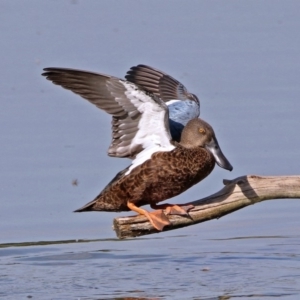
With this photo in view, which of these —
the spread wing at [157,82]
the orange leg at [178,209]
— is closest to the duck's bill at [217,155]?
the orange leg at [178,209]

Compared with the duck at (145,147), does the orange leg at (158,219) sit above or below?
below

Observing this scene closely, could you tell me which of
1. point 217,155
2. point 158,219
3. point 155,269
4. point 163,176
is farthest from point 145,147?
point 155,269

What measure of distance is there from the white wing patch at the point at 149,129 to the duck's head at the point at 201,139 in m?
0.16

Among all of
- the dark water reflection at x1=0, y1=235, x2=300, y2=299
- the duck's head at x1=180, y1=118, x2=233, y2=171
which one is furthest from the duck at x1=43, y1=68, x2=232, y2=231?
the dark water reflection at x1=0, y1=235, x2=300, y2=299

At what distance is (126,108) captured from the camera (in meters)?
9.98

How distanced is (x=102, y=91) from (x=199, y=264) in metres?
2.05

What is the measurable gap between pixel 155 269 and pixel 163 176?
1.16 m

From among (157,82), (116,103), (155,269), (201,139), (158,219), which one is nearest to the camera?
(158,219)

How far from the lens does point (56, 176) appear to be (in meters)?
12.4

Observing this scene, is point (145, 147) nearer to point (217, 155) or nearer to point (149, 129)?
point (149, 129)

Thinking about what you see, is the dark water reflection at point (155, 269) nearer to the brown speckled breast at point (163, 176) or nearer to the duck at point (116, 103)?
the brown speckled breast at point (163, 176)

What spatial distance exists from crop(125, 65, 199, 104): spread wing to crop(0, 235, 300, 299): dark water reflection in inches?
56.9

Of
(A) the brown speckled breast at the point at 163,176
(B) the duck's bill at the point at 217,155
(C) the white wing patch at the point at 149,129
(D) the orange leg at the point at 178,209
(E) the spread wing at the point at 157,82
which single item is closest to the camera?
(D) the orange leg at the point at 178,209

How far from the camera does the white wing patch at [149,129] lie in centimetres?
987
